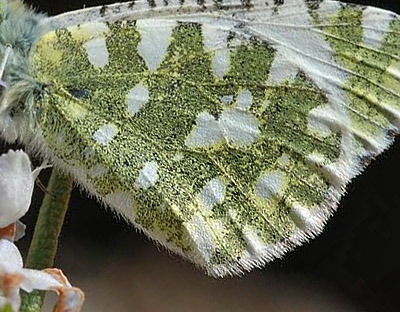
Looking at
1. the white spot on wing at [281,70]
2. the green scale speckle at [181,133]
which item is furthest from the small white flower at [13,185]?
the white spot on wing at [281,70]

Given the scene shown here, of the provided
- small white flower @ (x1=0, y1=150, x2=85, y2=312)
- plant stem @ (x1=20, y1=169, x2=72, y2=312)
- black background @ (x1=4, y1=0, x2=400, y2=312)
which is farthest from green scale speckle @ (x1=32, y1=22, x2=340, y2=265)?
black background @ (x1=4, y1=0, x2=400, y2=312)

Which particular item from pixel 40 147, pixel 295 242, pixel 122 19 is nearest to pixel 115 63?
pixel 122 19

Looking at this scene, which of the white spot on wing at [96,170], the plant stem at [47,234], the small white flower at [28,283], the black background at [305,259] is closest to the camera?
the small white flower at [28,283]

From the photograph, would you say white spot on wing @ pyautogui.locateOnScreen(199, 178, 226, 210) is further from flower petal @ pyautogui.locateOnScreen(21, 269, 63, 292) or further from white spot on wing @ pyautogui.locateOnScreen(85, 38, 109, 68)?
flower petal @ pyautogui.locateOnScreen(21, 269, 63, 292)

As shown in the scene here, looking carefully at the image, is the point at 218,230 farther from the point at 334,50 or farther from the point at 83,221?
the point at 83,221

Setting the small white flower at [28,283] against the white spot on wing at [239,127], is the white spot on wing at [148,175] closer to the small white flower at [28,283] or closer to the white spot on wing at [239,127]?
the white spot on wing at [239,127]

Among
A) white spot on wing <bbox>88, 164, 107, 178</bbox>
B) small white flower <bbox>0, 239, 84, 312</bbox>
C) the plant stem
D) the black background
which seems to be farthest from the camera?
the black background

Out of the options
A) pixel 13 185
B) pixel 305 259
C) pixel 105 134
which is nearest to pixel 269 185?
pixel 105 134
